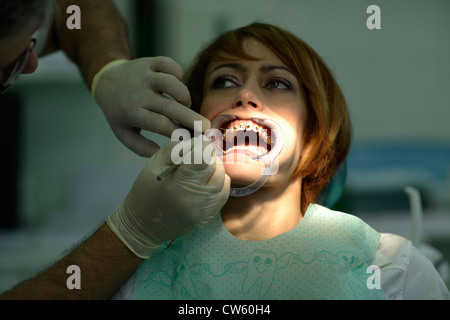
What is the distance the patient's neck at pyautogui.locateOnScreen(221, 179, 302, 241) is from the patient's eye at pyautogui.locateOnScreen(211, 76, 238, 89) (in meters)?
0.29

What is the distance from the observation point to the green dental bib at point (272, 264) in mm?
1019

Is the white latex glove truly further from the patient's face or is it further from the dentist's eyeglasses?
the dentist's eyeglasses

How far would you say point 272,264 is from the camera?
1.05 meters

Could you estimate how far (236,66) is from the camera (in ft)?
3.82

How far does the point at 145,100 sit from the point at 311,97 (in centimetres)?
44

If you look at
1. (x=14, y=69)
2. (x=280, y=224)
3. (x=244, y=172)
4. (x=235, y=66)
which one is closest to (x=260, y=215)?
(x=280, y=224)

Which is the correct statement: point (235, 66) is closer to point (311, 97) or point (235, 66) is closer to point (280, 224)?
point (311, 97)

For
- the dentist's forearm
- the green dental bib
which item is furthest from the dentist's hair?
the dentist's forearm

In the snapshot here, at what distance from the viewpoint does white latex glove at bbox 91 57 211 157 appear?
1087mm

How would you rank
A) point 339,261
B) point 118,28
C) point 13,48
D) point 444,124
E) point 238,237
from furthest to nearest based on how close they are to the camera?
point 444,124, point 118,28, point 238,237, point 339,261, point 13,48

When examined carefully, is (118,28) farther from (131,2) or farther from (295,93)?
(131,2)

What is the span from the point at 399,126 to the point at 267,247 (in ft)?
8.29

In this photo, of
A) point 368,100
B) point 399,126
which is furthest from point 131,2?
point 399,126

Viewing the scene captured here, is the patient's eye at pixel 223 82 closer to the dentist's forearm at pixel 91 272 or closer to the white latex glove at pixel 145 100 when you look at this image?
the white latex glove at pixel 145 100
